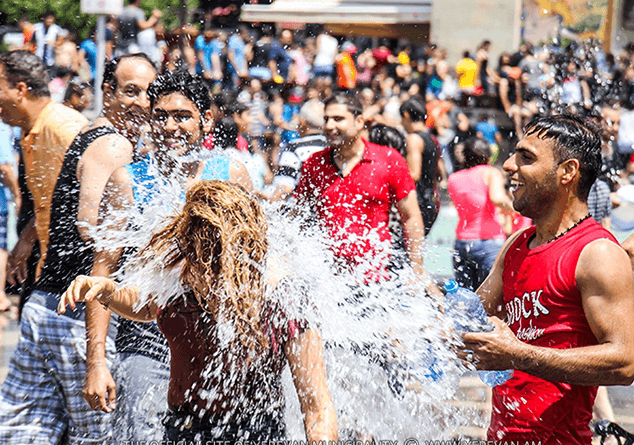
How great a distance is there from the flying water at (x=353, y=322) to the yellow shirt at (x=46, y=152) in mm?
478

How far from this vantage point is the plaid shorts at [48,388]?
3482 millimetres

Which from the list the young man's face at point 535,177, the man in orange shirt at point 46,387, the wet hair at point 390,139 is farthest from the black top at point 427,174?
the young man's face at point 535,177

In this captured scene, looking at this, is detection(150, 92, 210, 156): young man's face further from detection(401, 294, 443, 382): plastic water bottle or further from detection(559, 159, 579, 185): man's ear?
detection(559, 159, 579, 185): man's ear

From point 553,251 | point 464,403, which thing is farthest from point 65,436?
point 464,403

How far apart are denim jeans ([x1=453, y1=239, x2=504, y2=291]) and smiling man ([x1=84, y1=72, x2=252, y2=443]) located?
261cm

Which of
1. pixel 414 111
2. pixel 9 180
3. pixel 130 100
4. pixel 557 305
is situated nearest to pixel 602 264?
pixel 557 305

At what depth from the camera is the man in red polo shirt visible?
4.80 m

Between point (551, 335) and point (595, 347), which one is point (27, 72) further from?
point (595, 347)

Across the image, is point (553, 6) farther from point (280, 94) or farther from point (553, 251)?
point (553, 251)

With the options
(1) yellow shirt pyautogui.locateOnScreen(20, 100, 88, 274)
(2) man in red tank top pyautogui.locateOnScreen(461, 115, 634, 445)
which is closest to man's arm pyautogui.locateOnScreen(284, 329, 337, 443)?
(2) man in red tank top pyautogui.locateOnScreen(461, 115, 634, 445)

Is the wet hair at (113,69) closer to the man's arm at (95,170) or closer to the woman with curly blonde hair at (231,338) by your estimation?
the man's arm at (95,170)

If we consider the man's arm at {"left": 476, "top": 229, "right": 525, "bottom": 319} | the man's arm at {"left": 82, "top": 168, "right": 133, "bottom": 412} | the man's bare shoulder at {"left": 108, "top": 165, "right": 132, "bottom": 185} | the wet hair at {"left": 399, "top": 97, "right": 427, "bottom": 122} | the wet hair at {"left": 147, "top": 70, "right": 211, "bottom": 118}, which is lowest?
the man's arm at {"left": 82, "top": 168, "right": 133, "bottom": 412}

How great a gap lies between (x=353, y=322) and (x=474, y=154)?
10.0 feet

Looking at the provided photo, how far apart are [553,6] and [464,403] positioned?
1796cm
